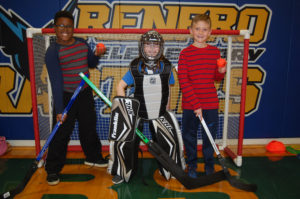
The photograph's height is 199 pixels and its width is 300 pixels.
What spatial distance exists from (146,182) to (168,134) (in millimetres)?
636

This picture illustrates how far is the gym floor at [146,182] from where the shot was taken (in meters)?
2.21

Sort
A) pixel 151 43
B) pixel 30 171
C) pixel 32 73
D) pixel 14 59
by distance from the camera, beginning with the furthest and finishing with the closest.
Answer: pixel 14 59 → pixel 32 73 → pixel 30 171 → pixel 151 43

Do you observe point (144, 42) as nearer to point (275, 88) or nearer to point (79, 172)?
point (79, 172)

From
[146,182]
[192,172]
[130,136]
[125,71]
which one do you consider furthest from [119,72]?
[192,172]

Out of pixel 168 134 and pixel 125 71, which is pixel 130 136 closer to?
pixel 168 134

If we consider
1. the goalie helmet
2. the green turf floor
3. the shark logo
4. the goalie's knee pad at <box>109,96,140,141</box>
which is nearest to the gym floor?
the green turf floor

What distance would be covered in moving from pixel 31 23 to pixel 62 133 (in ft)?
5.84

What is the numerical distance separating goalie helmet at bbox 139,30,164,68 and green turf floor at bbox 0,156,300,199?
1287 millimetres

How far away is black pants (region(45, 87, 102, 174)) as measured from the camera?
2.38 m

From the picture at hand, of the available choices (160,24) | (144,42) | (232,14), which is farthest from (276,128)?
(144,42)

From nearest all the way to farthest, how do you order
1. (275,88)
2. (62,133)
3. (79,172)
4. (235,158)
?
1. (62,133)
2. (79,172)
3. (235,158)
4. (275,88)

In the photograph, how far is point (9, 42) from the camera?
3137 mm

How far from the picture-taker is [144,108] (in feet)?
7.33

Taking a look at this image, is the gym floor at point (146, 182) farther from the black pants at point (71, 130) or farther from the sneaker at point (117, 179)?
the black pants at point (71, 130)
